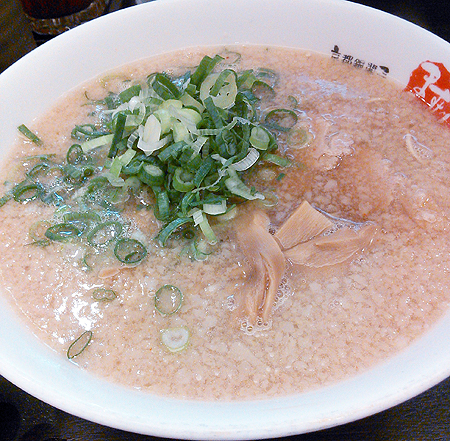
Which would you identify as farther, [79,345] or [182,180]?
[182,180]

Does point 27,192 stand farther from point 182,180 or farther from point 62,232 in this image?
point 182,180

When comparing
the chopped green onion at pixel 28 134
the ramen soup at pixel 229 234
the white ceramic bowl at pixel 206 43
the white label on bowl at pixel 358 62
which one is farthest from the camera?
the white label on bowl at pixel 358 62

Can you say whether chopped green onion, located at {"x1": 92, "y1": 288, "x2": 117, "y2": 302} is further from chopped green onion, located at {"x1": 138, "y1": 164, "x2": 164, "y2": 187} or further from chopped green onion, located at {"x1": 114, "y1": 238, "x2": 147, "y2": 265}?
chopped green onion, located at {"x1": 138, "y1": 164, "x2": 164, "y2": 187}

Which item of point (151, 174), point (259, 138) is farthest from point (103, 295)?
point (259, 138)

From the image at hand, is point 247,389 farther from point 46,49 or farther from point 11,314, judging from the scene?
point 46,49

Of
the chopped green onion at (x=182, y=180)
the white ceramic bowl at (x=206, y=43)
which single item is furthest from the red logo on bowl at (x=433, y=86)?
the chopped green onion at (x=182, y=180)

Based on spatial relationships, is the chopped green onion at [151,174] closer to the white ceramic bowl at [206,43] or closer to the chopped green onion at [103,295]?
the chopped green onion at [103,295]

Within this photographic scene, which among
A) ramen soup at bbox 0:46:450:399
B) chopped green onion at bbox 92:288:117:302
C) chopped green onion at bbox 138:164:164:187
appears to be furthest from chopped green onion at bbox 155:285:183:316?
chopped green onion at bbox 138:164:164:187
